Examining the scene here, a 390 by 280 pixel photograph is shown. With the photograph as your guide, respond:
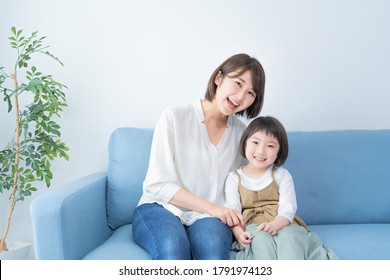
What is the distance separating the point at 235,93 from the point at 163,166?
392mm

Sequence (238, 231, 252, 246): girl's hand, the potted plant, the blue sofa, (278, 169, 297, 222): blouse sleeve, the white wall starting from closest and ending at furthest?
(238, 231, 252, 246): girl's hand, (278, 169, 297, 222): blouse sleeve, the blue sofa, the potted plant, the white wall

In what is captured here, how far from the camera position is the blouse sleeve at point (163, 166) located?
1.65 m

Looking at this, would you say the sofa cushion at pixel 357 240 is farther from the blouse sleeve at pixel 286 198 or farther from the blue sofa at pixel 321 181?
the blouse sleeve at pixel 286 198

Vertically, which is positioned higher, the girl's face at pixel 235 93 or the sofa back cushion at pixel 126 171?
the girl's face at pixel 235 93

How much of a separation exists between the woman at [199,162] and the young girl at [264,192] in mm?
62

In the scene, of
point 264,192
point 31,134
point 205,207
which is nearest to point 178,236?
point 205,207

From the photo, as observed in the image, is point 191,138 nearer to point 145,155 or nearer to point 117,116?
point 145,155

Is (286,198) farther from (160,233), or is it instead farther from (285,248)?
(160,233)

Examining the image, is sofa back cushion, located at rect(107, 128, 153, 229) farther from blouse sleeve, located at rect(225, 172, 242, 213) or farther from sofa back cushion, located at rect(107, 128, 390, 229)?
blouse sleeve, located at rect(225, 172, 242, 213)

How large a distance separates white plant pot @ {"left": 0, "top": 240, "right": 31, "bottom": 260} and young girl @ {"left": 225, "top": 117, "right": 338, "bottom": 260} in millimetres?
1089

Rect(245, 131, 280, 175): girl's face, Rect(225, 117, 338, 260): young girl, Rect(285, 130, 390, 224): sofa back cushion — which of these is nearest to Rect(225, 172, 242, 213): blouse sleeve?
Rect(225, 117, 338, 260): young girl

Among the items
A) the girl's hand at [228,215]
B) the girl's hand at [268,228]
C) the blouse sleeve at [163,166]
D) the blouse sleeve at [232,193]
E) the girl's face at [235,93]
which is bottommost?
the girl's hand at [268,228]

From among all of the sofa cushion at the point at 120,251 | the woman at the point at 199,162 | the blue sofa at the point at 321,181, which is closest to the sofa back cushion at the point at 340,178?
the blue sofa at the point at 321,181

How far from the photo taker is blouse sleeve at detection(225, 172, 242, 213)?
170 cm
